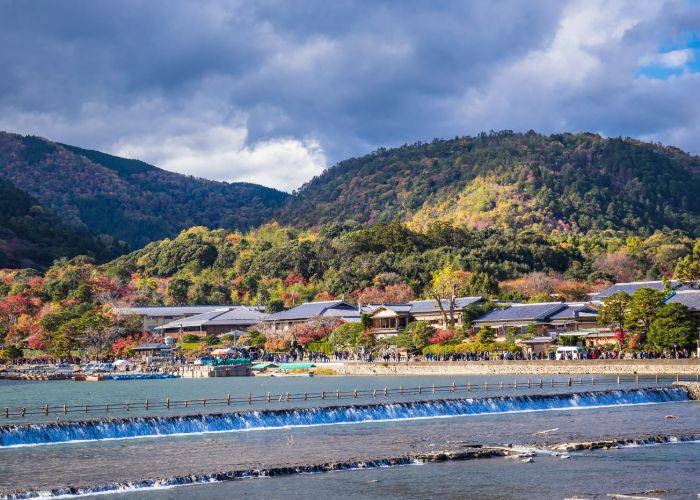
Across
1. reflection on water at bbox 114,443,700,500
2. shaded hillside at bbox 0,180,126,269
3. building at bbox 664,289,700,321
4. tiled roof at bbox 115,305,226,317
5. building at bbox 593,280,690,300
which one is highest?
shaded hillside at bbox 0,180,126,269

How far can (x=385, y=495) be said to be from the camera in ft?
83.9

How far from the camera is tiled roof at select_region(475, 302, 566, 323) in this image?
79.4 meters

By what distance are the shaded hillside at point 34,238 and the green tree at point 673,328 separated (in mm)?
118072

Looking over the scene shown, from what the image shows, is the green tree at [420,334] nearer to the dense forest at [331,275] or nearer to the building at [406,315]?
the building at [406,315]

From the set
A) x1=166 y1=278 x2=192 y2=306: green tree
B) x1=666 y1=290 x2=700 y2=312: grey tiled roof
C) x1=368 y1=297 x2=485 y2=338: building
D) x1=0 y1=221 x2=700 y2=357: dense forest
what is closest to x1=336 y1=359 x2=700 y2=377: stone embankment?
x1=666 y1=290 x2=700 y2=312: grey tiled roof

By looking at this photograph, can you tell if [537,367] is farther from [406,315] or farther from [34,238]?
[34,238]

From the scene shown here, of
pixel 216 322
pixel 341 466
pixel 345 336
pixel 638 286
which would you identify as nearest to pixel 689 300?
pixel 638 286

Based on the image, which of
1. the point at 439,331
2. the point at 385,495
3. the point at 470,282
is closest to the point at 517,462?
the point at 385,495

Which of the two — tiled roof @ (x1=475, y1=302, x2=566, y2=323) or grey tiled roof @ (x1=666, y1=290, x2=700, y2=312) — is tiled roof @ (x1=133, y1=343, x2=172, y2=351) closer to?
tiled roof @ (x1=475, y1=302, x2=566, y2=323)

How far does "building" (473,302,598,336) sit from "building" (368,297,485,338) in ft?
27.1

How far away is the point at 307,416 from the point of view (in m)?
40.8

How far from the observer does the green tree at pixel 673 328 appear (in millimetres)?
61250

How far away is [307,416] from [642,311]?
3246 centimetres

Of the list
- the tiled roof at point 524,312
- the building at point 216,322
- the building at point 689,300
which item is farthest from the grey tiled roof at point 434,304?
the building at point 689,300
